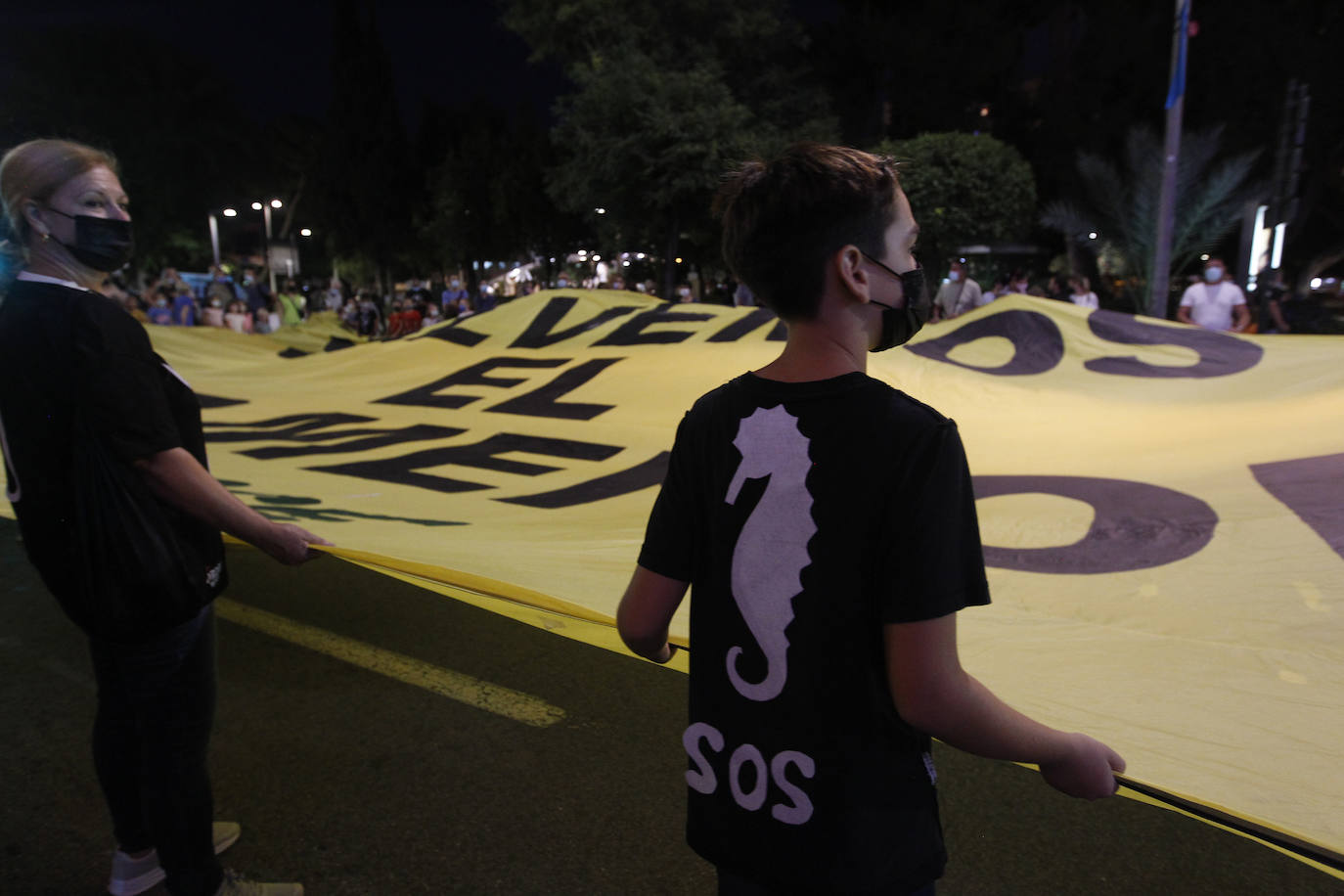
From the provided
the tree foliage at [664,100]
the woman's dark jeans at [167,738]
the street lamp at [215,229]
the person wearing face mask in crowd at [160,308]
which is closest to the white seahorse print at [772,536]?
the woman's dark jeans at [167,738]

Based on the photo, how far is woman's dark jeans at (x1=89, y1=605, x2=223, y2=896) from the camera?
5.84 ft

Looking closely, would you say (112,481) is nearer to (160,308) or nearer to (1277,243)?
(1277,243)

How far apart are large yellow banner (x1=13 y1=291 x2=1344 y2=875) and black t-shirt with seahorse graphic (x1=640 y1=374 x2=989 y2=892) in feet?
A: 2.75

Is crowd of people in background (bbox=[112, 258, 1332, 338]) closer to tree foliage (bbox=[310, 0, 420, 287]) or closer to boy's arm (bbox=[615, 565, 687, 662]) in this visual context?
boy's arm (bbox=[615, 565, 687, 662])

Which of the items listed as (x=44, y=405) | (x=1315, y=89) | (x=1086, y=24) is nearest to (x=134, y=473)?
(x=44, y=405)

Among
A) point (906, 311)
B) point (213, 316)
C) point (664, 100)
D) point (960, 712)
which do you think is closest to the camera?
point (960, 712)

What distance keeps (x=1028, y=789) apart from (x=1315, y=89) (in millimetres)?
25397

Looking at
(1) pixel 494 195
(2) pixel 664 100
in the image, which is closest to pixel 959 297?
(2) pixel 664 100

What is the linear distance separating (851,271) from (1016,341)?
20.7 feet

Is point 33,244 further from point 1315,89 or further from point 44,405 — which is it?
point 1315,89

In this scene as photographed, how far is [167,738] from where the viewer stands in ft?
5.93

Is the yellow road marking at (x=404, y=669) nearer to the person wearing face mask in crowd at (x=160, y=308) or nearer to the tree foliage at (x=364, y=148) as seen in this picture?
the person wearing face mask in crowd at (x=160, y=308)

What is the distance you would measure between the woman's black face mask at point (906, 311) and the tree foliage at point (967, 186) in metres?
22.6

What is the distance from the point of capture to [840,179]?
1.02 meters
